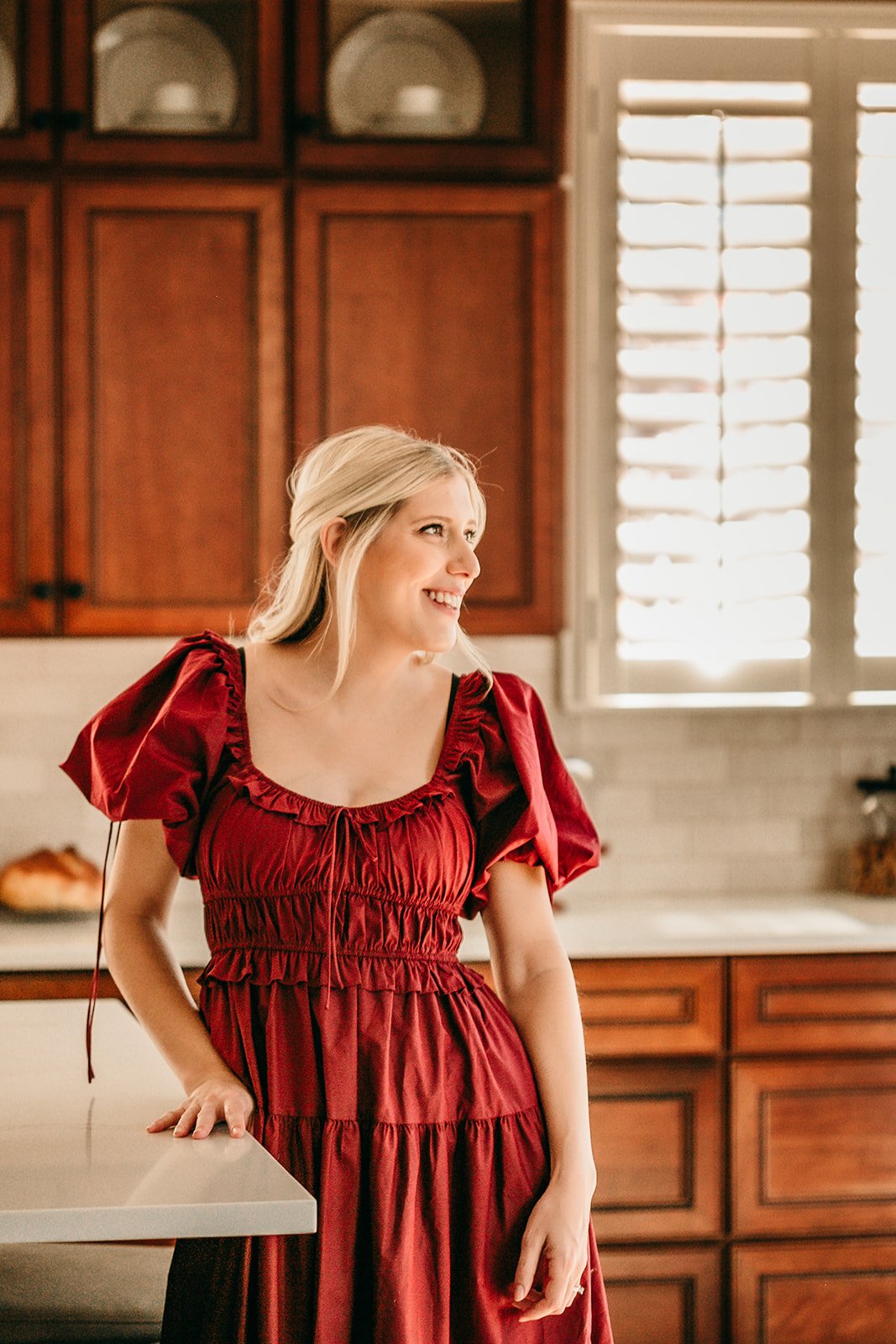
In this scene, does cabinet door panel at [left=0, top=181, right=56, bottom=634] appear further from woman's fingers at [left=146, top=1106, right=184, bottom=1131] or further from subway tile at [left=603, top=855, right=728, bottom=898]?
woman's fingers at [left=146, top=1106, right=184, bottom=1131]

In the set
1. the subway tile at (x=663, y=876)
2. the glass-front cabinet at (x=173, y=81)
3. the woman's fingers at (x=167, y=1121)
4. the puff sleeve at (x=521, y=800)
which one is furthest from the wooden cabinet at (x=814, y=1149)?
the glass-front cabinet at (x=173, y=81)

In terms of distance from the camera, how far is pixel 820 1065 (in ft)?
8.98

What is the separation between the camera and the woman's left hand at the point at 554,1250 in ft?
A: 4.49

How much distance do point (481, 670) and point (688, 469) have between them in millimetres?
1598

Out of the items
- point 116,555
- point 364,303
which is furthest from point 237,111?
point 116,555

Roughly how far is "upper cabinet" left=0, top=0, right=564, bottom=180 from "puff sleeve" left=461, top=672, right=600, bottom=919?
65.9 inches

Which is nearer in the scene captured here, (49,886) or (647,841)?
(49,886)

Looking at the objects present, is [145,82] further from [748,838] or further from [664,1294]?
[664,1294]

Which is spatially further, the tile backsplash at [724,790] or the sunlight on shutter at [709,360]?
the tile backsplash at [724,790]

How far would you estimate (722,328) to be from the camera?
3.09 m

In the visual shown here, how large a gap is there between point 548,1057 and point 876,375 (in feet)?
6.99

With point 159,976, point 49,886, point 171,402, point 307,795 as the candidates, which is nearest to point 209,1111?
point 159,976

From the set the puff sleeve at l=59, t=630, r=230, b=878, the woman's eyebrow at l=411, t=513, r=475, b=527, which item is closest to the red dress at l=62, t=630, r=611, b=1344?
the puff sleeve at l=59, t=630, r=230, b=878

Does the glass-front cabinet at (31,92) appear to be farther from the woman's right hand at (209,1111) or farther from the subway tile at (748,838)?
the woman's right hand at (209,1111)
